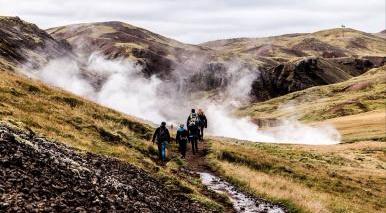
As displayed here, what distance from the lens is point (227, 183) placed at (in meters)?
36.0

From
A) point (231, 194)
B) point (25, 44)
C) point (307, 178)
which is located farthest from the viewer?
point (25, 44)

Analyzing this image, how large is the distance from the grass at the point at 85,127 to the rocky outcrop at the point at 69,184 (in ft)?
7.20

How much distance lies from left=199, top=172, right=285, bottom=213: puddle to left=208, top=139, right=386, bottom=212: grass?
54.3 inches

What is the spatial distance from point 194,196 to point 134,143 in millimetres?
14421

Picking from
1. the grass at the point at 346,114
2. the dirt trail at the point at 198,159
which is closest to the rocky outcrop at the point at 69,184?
the dirt trail at the point at 198,159

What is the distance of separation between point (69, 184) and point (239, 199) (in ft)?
46.2

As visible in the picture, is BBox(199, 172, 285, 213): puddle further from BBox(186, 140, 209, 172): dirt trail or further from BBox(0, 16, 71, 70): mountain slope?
BBox(0, 16, 71, 70): mountain slope

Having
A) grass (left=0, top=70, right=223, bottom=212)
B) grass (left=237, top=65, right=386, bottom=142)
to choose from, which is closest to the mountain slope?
grass (left=237, top=65, right=386, bottom=142)

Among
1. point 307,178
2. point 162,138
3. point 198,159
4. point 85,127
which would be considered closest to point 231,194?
point 162,138

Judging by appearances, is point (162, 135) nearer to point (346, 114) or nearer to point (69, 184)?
point (69, 184)

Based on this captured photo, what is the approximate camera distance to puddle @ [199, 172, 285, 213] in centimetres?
2933

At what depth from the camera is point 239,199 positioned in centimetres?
3120

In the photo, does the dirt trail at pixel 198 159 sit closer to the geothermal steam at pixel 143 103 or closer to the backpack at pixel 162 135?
the backpack at pixel 162 135

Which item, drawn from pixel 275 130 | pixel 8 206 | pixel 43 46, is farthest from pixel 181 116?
pixel 8 206
